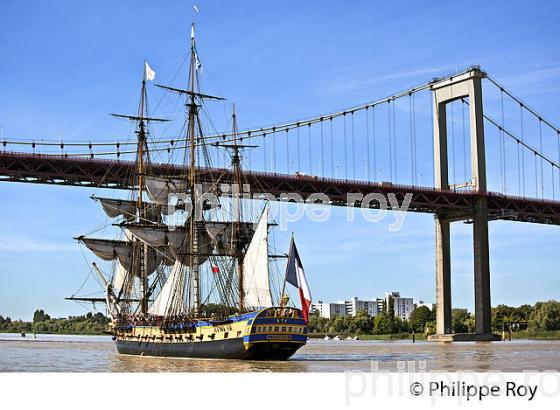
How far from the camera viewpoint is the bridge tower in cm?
8162

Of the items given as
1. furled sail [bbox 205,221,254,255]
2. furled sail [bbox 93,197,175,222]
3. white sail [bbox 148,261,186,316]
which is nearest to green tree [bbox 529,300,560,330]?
furled sail [bbox 93,197,175,222]

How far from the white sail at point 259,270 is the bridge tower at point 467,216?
3594 cm

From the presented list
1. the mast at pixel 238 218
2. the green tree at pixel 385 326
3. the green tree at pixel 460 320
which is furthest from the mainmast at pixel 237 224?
the green tree at pixel 385 326

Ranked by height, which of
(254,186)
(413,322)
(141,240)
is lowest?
(413,322)

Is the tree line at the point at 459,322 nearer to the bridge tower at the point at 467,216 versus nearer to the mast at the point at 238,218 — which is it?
the bridge tower at the point at 467,216

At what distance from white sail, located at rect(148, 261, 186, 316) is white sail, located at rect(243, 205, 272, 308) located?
735 cm

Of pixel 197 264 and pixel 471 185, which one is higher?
pixel 471 185

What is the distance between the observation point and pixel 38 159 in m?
74.8

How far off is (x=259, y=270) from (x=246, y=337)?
19.1 feet
